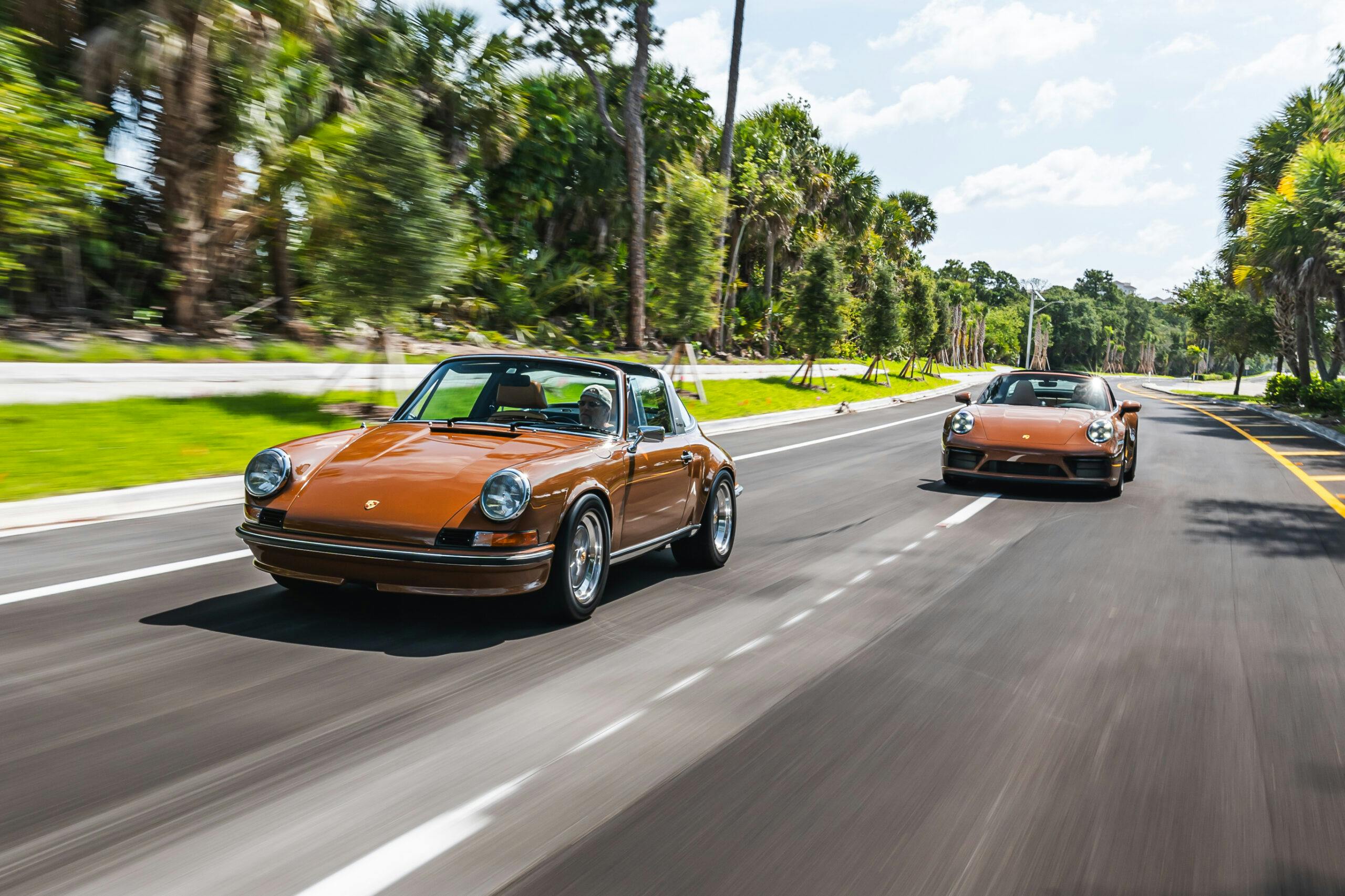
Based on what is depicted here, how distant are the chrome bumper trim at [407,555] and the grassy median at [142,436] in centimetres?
533

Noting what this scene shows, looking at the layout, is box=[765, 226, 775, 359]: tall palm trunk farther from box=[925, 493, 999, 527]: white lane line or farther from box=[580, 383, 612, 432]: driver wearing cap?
box=[580, 383, 612, 432]: driver wearing cap

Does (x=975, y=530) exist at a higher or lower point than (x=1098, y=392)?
lower

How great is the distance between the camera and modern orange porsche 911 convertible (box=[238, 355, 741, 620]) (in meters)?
4.97

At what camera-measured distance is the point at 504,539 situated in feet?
16.4

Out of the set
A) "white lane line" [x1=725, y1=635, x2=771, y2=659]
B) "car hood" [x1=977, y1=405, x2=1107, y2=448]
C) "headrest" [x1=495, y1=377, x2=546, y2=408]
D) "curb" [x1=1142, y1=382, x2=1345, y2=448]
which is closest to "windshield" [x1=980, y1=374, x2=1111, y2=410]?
"car hood" [x1=977, y1=405, x2=1107, y2=448]

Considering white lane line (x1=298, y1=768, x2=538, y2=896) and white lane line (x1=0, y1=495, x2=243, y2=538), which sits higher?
white lane line (x1=298, y1=768, x2=538, y2=896)

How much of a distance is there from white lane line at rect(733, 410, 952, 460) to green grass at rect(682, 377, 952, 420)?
283 cm

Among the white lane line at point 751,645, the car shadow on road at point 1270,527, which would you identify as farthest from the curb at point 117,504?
the car shadow on road at point 1270,527

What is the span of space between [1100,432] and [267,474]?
931 centimetres

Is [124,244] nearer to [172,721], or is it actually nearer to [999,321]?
[172,721]

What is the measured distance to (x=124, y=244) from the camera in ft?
68.9

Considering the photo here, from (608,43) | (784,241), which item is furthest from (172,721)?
(784,241)

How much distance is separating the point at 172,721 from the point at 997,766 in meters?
3.03

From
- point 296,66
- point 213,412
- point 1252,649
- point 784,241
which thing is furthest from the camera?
point 784,241
